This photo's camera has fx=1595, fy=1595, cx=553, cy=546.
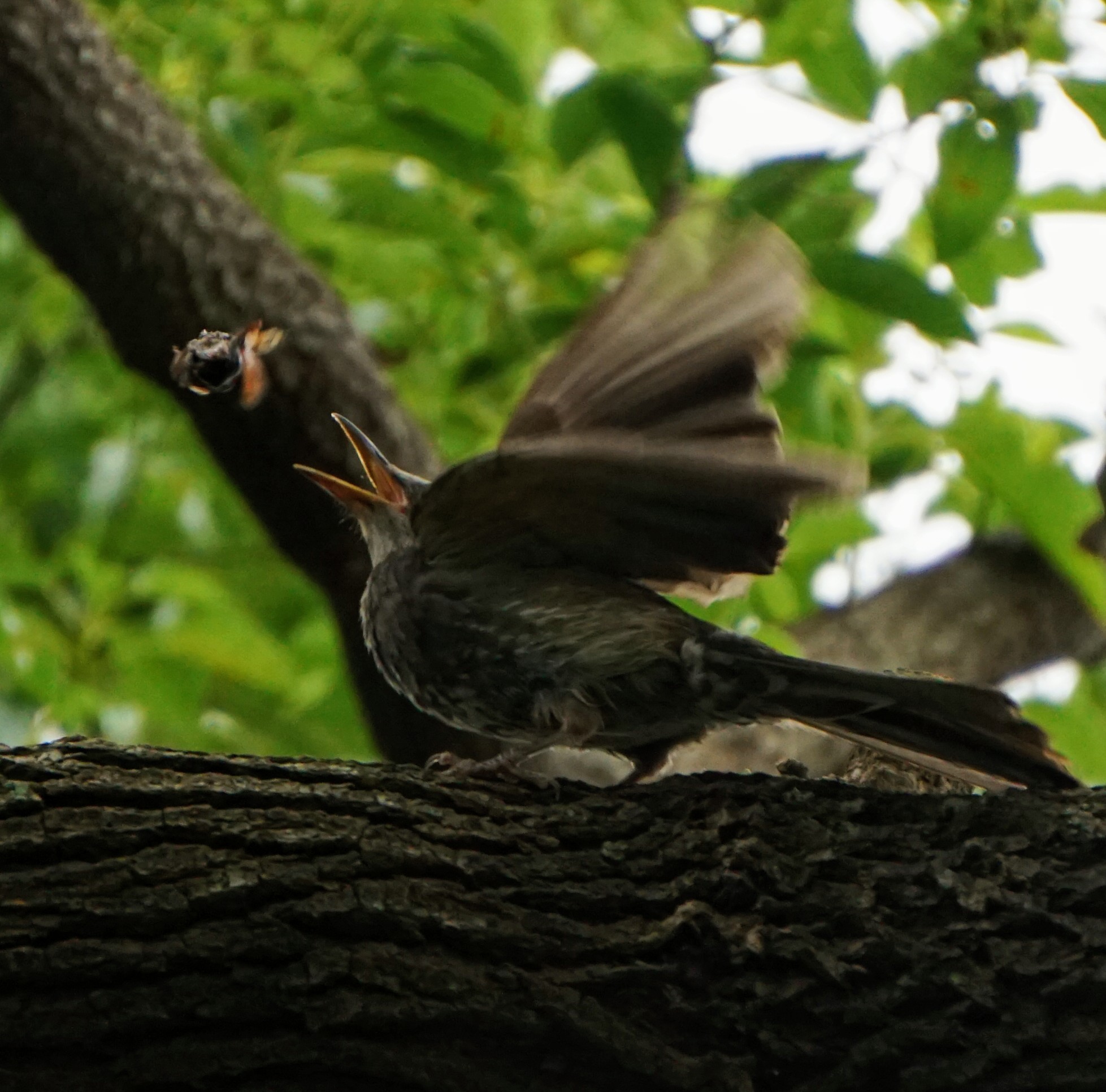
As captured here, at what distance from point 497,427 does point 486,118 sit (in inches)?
40.4

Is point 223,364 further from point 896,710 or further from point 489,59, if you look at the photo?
point 896,710

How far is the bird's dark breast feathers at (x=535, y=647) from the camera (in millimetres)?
3037

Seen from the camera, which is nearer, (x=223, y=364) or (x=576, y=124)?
(x=223, y=364)

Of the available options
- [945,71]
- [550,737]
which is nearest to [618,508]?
[550,737]

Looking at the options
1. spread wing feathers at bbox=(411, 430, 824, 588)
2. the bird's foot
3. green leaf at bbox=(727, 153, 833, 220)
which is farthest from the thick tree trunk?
green leaf at bbox=(727, 153, 833, 220)

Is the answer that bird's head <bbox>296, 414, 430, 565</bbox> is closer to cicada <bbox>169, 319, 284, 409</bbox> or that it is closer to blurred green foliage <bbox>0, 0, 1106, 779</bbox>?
cicada <bbox>169, 319, 284, 409</bbox>

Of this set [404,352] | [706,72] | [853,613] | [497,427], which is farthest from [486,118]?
[853,613]

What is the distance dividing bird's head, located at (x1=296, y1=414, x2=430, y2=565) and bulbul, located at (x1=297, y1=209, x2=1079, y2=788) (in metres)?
0.10

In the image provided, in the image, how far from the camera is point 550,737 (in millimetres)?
3055

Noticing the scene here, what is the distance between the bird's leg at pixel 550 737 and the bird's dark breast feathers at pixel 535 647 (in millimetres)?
13

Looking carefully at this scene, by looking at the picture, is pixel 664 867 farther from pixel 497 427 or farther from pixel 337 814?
pixel 497 427

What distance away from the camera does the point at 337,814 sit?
7.84 feet

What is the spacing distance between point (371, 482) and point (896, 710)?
1.42 m

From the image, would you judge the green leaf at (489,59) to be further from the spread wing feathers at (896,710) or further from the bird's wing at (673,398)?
the spread wing feathers at (896,710)
